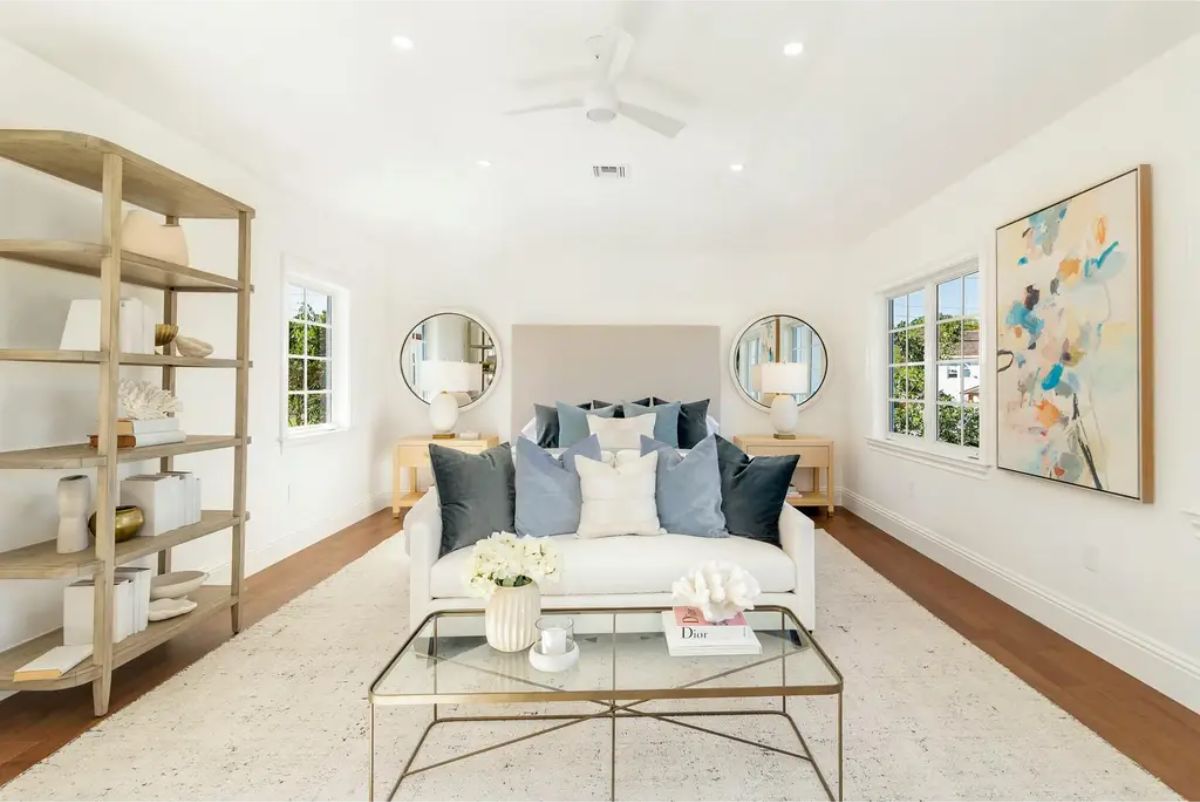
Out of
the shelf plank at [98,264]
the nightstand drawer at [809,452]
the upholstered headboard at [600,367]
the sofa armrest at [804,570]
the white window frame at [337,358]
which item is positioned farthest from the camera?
the upholstered headboard at [600,367]

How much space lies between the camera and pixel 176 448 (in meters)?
2.40

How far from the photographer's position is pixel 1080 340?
8.55 ft

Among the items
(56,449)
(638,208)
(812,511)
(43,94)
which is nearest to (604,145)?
(638,208)

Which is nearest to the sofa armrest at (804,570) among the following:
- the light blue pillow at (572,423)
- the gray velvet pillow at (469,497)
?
the gray velvet pillow at (469,497)

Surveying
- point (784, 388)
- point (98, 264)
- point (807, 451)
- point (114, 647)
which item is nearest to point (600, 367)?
point (784, 388)

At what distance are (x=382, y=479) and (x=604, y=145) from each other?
12.1 feet

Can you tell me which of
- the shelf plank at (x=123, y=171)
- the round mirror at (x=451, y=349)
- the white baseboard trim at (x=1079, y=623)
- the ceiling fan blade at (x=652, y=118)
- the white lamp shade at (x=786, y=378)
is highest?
the ceiling fan blade at (x=652, y=118)

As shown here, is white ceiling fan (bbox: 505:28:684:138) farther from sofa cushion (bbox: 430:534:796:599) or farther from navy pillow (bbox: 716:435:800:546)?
sofa cushion (bbox: 430:534:796:599)

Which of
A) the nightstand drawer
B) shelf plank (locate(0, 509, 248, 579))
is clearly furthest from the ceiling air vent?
A: shelf plank (locate(0, 509, 248, 579))

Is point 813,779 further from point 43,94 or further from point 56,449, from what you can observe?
point 43,94

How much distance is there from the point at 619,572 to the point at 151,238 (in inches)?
91.0

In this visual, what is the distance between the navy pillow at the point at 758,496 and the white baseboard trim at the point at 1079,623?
52.8 inches

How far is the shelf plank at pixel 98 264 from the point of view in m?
1.98

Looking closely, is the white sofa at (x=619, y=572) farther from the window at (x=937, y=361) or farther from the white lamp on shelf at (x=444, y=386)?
the white lamp on shelf at (x=444, y=386)
